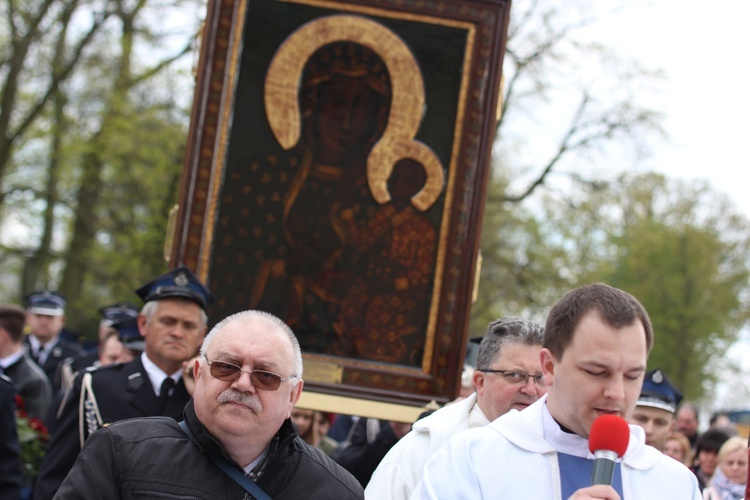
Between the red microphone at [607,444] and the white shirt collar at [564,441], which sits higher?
the red microphone at [607,444]

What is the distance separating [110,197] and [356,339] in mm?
16038

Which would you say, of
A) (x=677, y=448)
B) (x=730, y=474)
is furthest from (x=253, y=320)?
(x=677, y=448)

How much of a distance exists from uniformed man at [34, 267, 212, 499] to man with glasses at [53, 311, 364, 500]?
2.15m

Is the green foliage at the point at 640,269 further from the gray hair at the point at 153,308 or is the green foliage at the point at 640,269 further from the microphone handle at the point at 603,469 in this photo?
the microphone handle at the point at 603,469

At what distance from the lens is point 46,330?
42.8ft

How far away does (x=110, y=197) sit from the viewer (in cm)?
2378

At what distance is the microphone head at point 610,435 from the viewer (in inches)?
128

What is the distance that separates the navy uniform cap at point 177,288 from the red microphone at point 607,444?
154 inches

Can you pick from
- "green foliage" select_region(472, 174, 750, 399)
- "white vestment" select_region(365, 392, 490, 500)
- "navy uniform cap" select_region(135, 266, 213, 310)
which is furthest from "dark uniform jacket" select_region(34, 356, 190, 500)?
"green foliage" select_region(472, 174, 750, 399)

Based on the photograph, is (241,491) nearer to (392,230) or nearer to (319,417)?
(392,230)

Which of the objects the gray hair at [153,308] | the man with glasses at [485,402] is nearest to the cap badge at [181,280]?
the gray hair at [153,308]

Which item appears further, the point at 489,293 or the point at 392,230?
the point at 489,293

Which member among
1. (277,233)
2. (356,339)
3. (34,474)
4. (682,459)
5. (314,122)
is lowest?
(34,474)

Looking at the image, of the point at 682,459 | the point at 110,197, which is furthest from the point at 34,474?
the point at 110,197
